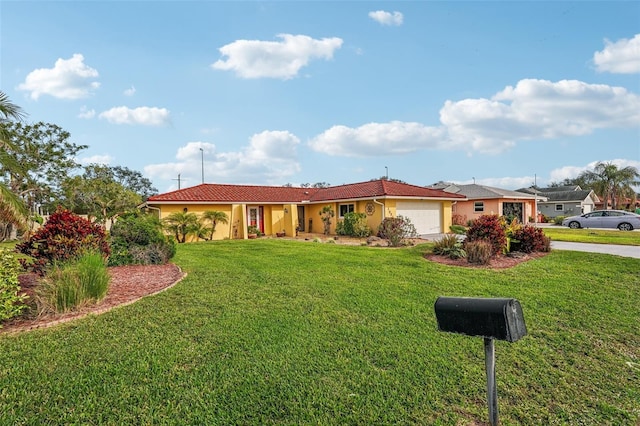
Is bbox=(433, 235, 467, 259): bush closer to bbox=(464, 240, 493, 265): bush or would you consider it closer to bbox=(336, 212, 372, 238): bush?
bbox=(464, 240, 493, 265): bush

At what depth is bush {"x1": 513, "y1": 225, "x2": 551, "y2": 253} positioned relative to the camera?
483 inches

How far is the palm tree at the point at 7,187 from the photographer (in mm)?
7657

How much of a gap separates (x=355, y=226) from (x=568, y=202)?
36.5 m

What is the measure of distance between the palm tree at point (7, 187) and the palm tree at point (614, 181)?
55.5m

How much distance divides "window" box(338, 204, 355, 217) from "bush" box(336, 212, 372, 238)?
1184 millimetres

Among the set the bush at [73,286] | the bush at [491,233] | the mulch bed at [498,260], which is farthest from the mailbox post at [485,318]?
the bush at [491,233]

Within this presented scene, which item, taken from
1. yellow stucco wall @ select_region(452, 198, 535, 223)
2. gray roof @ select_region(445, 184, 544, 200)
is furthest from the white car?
gray roof @ select_region(445, 184, 544, 200)

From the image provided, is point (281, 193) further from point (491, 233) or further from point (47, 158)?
point (47, 158)

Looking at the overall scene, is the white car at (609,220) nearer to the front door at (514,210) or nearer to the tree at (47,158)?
the front door at (514,210)

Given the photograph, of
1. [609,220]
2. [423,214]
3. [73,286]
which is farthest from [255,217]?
[609,220]

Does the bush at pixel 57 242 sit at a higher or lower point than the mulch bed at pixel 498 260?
higher

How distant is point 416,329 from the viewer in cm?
493

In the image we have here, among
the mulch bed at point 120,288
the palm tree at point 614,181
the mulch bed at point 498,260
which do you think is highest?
the palm tree at point 614,181

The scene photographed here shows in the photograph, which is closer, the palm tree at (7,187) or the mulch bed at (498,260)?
the palm tree at (7,187)
